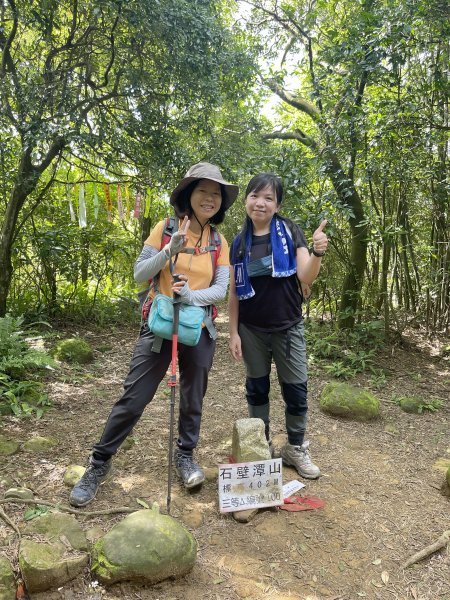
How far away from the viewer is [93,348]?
19.4ft

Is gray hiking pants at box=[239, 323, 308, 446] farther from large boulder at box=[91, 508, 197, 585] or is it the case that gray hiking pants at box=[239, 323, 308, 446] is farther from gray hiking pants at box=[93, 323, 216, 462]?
large boulder at box=[91, 508, 197, 585]

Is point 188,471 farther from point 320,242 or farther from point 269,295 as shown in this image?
point 320,242

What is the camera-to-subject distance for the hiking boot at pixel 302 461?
302 cm

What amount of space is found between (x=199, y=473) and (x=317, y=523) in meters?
0.77

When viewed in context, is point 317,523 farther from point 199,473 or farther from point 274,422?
point 274,422

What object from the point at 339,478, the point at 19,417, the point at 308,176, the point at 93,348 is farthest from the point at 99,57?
the point at 339,478

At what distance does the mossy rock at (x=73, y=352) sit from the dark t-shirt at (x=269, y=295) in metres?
3.18

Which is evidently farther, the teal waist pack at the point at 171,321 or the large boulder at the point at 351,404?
the large boulder at the point at 351,404

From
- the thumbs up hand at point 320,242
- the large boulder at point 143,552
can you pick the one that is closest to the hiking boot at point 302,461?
the large boulder at point 143,552

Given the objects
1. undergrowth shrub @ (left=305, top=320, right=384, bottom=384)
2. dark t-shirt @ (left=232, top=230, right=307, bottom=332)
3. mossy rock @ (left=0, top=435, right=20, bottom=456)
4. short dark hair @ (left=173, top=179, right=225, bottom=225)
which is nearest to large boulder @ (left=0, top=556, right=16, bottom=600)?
mossy rock @ (left=0, top=435, right=20, bottom=456)

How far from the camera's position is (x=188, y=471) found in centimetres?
280

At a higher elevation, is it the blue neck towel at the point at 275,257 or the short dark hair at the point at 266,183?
the short dark hair at the point at 266,183

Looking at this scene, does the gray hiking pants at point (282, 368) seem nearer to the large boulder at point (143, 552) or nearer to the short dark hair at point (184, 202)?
the short dark hair at point (184, 202)

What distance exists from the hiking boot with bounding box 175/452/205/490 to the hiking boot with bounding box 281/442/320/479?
2.19 ft
